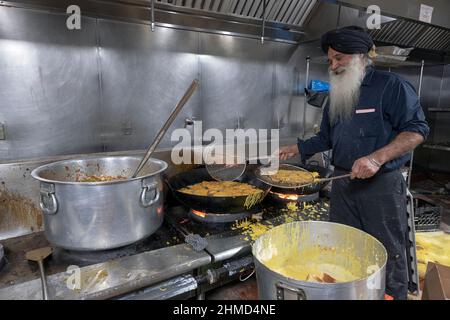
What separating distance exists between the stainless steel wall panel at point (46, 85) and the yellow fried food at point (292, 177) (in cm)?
167

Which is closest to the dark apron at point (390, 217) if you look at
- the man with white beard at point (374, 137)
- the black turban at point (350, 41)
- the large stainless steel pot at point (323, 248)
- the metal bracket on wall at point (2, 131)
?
the man with white beard at point (374, 137)

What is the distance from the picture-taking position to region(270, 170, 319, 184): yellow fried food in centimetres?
167

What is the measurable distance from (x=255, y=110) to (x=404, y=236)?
2.17 metres

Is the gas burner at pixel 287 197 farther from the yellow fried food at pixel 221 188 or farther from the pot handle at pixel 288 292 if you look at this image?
the pot handle at pixel 288 292

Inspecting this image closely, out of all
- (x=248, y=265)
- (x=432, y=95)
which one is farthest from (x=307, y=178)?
(x=432, y=95)

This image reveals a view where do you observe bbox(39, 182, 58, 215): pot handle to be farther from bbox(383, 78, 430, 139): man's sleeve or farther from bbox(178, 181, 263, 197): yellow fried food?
bbox(383, 78, 430, 139): man's sleeve

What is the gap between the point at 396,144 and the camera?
1386 mm

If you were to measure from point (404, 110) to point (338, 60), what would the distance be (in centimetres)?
43

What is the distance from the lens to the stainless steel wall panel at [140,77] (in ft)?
8.31

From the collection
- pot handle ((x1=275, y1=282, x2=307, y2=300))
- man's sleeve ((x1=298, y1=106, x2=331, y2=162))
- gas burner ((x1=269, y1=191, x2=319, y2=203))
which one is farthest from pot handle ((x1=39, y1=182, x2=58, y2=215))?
man's sleeve ((x1=298, y1=106, x2=331, y2=162))

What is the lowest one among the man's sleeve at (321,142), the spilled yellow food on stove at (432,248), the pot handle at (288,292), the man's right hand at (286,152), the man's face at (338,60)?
the spilled yellow food on stove at (432,248)

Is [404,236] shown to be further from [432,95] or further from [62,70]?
[432,95]

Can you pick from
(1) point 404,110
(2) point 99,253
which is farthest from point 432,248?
(2) point 99,253

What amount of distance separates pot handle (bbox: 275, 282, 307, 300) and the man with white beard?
0.78 metres
